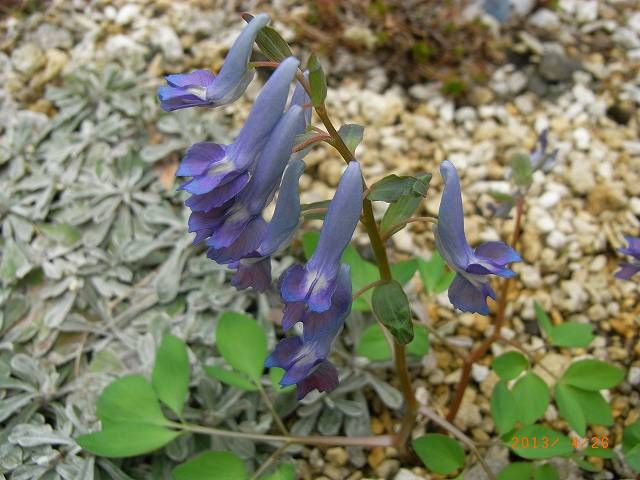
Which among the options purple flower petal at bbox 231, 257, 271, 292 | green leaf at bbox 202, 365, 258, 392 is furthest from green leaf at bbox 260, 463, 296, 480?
purple flower petal at bbox 231, 257, 271, 292

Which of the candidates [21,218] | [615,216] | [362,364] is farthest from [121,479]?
[615,216]

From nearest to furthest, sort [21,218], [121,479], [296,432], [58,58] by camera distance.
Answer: [121,479], [296,432], [21,218], [58,58]

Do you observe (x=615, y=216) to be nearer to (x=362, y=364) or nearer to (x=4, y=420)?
(x=362, y=364)

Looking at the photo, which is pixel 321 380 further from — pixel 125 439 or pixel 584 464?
pixel 584 464

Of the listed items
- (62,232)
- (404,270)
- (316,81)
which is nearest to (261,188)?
(316,81)

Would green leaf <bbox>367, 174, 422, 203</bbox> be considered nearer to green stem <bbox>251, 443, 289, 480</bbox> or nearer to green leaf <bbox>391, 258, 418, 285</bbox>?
green leaf <bbox>391, 258, 418, 285</bbox>

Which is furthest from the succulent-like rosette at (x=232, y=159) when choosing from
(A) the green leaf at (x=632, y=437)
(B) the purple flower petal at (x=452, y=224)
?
(A) the green leaf at (x=632, y=437)
